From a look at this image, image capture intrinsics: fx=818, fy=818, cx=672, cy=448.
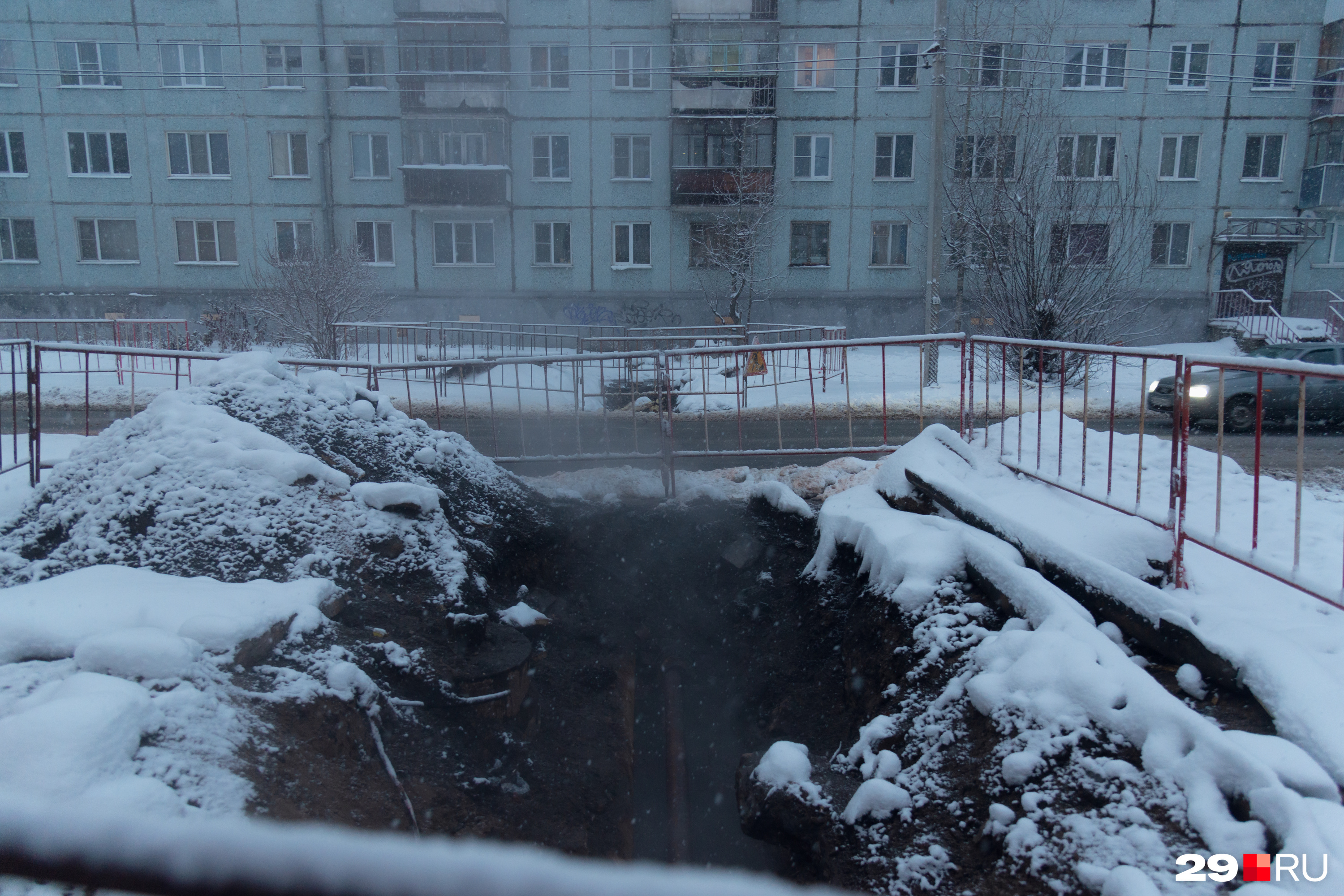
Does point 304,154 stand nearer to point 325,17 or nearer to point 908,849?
point 325,17

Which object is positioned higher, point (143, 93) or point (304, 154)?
point (143, 93)

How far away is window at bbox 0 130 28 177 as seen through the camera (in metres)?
27.0

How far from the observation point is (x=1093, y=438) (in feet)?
20.8

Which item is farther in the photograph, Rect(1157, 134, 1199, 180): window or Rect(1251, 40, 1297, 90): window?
Rect(1157, 134, 1199, 180): window

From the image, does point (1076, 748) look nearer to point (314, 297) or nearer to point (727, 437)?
point (727, 437)

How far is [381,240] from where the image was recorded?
2764cm

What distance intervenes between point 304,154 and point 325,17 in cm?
440

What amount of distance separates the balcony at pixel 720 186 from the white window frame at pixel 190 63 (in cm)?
1544

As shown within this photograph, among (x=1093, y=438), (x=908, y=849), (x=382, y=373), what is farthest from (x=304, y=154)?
(x=908, y=849)

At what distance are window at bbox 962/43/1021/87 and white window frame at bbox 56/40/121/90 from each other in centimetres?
2655

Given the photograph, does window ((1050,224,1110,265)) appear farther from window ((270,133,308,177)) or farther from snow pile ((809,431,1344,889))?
window ((270,133,308,177))

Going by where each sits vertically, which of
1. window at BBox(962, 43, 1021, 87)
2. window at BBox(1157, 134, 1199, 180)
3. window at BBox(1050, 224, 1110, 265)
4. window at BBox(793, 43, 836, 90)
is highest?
window at BBox(793, 43, 836, 90)

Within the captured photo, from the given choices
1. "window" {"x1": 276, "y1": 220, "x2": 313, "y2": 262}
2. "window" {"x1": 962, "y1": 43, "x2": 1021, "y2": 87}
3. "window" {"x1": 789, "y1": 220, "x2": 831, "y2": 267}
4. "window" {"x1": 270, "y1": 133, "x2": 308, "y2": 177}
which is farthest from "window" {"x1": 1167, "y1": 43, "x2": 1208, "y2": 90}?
"window" {"x1": 276, "y1": 220, "x2": 313, "y2": 262}

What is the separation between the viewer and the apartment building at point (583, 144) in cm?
2612
